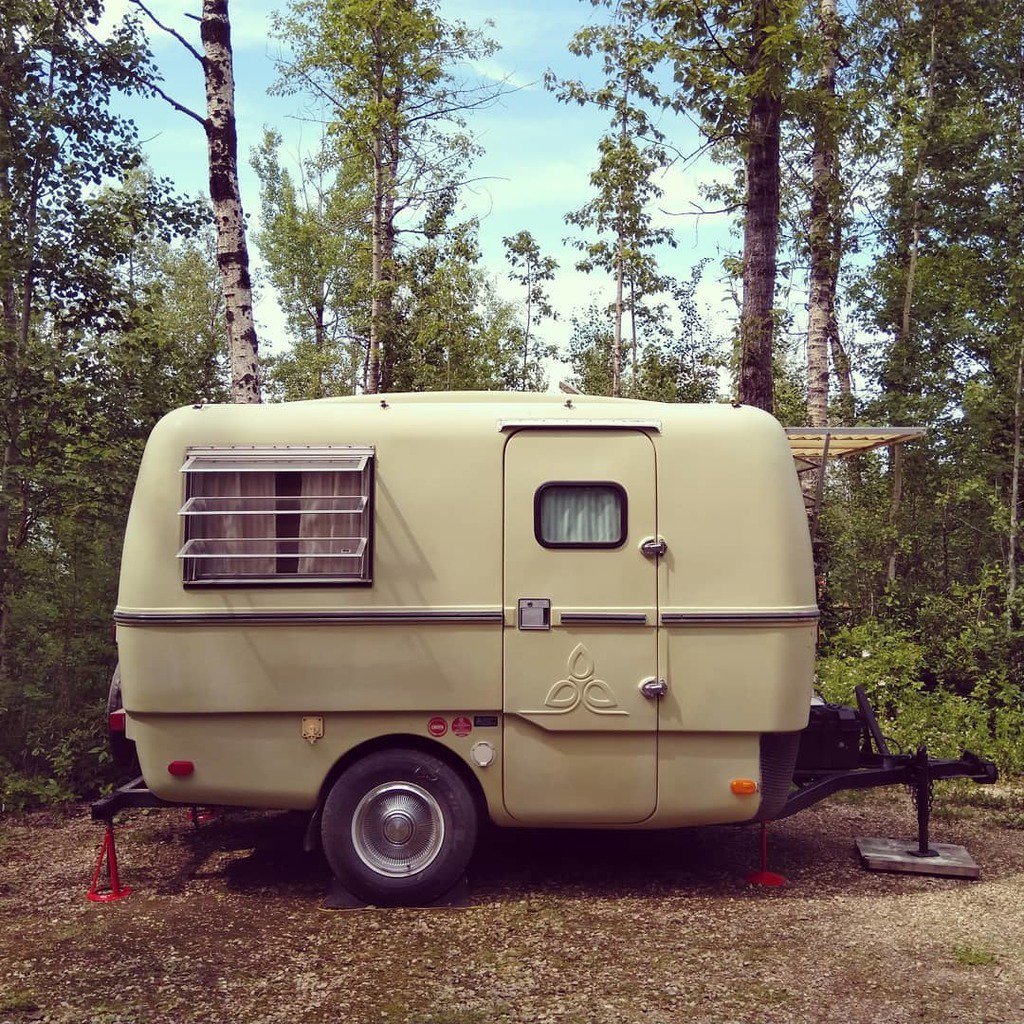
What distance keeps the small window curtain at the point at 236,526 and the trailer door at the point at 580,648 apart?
1.31 metres

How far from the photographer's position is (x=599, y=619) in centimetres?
590

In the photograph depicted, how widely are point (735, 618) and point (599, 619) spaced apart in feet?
2.35

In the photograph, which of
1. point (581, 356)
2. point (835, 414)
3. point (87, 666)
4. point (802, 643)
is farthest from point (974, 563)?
point (581, 356)

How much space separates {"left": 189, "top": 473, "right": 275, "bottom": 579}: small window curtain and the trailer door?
1308 mm

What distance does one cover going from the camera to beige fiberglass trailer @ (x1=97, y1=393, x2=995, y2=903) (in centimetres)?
590

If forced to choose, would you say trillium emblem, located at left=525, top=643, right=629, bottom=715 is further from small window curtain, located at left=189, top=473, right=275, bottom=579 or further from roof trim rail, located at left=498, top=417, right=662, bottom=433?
small window curtain, located at left=189, top=473, right=275, bottom=579

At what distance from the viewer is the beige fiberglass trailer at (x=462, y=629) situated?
19.4 ft

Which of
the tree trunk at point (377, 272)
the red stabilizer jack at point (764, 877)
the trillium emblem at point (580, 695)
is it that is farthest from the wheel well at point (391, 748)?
the tree trunk at point (377, 272)

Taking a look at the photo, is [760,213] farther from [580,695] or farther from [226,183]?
[580,695]

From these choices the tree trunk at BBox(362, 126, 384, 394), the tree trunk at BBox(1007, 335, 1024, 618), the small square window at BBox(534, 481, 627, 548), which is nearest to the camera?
the small square window at BBox(534, 481, 627, 548)

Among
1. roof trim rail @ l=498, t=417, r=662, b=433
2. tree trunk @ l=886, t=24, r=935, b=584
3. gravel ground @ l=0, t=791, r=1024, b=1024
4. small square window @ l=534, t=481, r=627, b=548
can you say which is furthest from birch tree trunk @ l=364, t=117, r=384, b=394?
small square window @ l=534, t=481, r=627, b=548

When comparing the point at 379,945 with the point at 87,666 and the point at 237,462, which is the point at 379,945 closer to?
the point at 237,462

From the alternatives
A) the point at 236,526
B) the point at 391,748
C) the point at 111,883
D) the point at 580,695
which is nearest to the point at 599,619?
the point at 580,695

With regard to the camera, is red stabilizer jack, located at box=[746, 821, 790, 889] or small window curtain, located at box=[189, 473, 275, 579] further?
red stabilizer jack, located at box=[746, 821, 790, 889]
